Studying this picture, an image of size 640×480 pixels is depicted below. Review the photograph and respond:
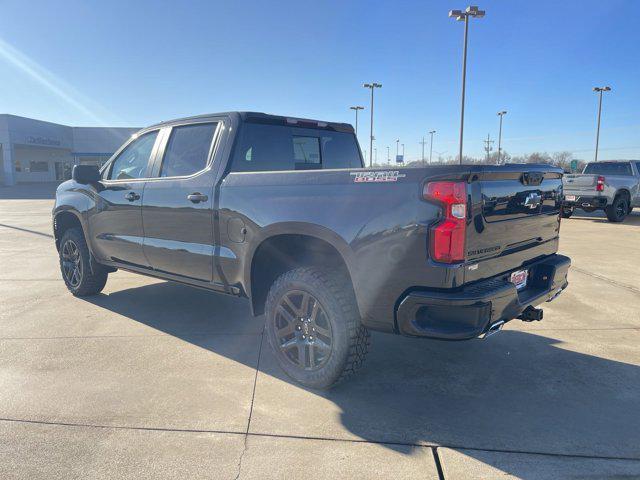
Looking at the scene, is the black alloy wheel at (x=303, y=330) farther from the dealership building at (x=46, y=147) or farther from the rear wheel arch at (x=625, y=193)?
the dealership building at (x=46, y=147)

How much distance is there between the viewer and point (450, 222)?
256cm

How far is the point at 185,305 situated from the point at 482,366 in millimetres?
3259

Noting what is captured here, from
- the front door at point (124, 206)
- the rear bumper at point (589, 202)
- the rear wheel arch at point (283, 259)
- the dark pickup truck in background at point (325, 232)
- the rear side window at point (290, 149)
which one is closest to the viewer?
the dark pickup truck in background at point (325, 232)

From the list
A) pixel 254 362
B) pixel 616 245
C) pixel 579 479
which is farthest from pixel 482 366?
pixel 616 245

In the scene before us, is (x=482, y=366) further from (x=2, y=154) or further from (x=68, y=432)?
(x=2, y=154)

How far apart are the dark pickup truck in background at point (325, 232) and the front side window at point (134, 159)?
18 mm

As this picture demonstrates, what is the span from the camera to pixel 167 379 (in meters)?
3.44

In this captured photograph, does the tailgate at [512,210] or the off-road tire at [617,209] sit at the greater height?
the tailgate at [512,210]

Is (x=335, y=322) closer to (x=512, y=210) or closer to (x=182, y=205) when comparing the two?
(x=512, y=210)

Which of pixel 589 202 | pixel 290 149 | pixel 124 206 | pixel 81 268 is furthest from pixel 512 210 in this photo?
pixel 589 202

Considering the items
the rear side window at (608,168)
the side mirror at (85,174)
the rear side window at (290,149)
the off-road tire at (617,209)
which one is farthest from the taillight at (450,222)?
the rear side window at (608,168)

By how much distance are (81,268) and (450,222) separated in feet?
15.0

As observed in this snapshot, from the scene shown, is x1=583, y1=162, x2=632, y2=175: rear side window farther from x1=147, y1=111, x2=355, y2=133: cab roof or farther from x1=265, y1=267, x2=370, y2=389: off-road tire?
x1=265, y1=267, x2=370, y2=389: off-road tire

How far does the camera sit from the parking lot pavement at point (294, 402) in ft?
8.11
